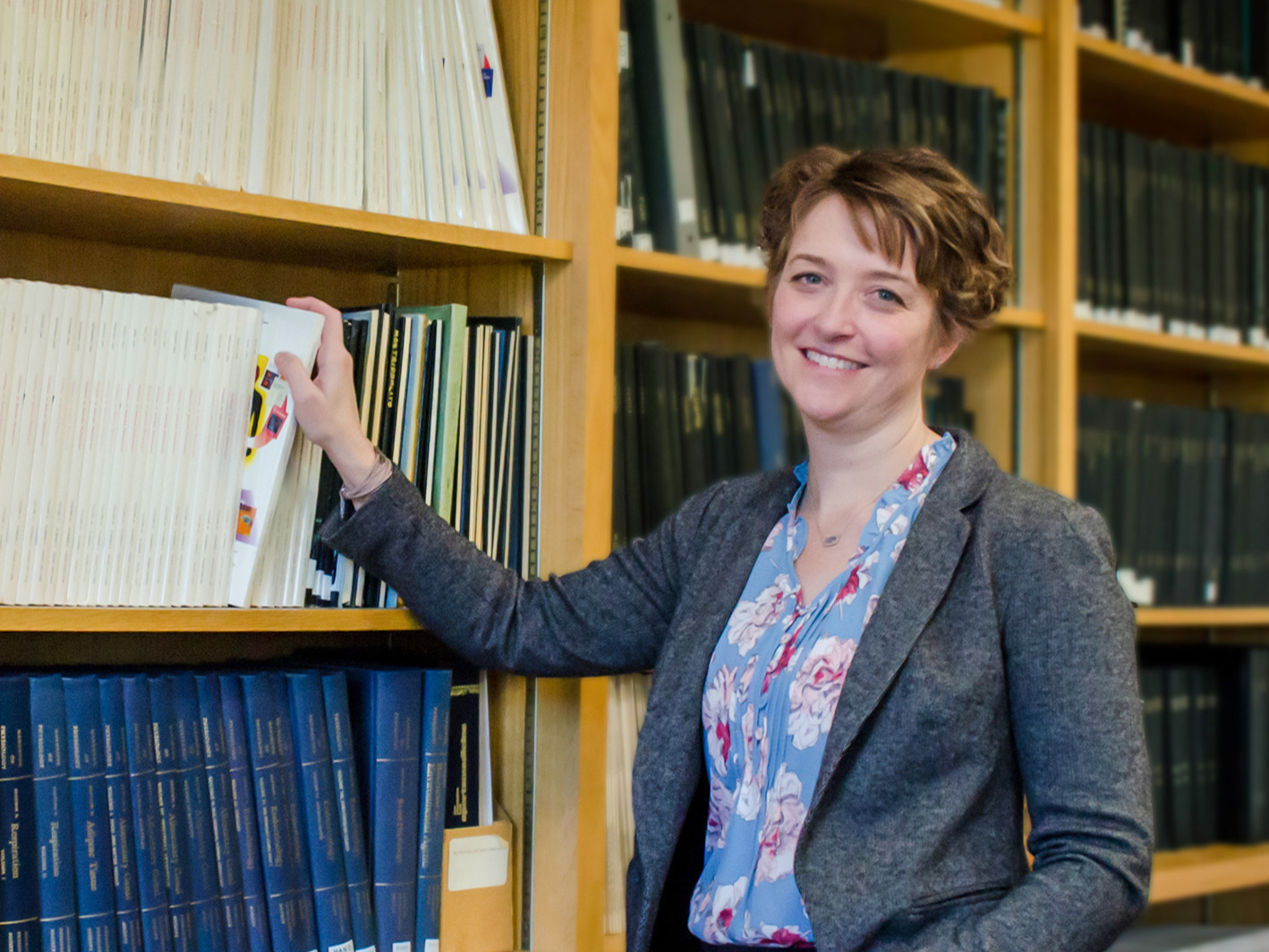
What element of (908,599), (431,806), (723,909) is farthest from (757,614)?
(431,806)

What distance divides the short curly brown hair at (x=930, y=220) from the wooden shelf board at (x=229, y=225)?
34 cm

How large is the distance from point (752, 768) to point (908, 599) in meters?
0.22

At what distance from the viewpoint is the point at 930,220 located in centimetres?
122

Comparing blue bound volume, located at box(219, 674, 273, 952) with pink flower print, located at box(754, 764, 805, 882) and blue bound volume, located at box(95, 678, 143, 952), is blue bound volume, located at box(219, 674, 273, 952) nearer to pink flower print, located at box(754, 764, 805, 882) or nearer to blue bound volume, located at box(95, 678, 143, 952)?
blue bound volume, located at box(95, 678, 143, 952)

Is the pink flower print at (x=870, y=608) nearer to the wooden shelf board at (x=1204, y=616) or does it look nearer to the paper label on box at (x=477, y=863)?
the paper label on box at (x=477, y=863)

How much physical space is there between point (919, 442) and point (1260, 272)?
4.46ft

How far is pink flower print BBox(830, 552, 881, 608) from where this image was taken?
1.21m

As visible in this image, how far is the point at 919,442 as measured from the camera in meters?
1.29

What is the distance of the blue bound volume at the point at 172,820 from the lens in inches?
47.6

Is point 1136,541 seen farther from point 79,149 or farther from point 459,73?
point 79,149

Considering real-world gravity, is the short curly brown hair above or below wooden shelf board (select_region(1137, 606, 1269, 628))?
above

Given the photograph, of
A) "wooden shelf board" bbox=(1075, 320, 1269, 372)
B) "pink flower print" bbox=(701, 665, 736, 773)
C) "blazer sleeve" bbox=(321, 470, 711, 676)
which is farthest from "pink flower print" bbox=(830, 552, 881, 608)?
"wooden shelf board" bbox=(1075, 320, 1269, 372)

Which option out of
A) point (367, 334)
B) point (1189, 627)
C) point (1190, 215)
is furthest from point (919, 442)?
point (1189, 627)

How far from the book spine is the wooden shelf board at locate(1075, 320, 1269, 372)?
123cm
